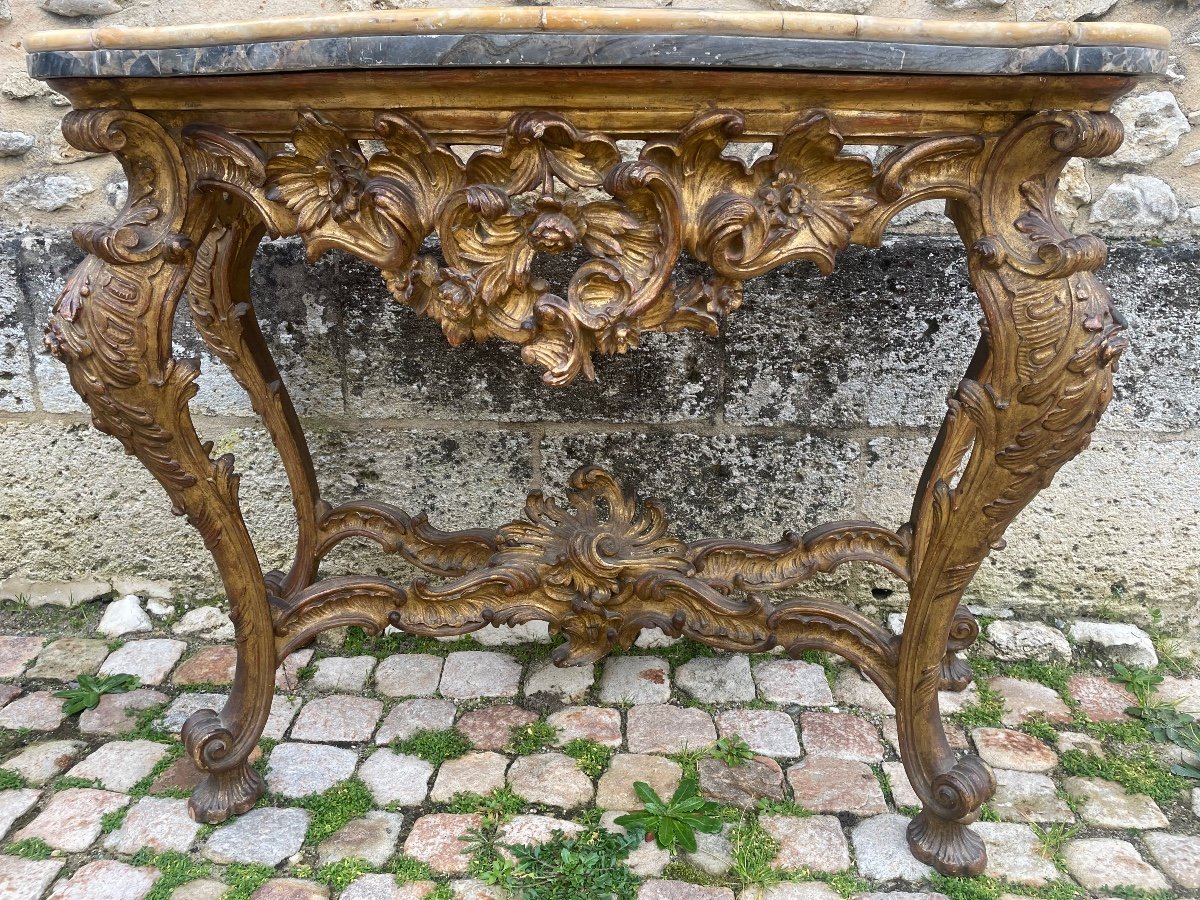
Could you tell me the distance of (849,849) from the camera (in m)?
1.62

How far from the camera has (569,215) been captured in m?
1.27

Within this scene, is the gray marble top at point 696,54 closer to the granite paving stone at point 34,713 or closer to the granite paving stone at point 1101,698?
the granite paving stone at point 1101,698

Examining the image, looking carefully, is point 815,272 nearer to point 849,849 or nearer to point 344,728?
point 849,849

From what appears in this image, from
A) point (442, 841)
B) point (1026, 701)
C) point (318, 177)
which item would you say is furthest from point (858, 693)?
point (318, 177)

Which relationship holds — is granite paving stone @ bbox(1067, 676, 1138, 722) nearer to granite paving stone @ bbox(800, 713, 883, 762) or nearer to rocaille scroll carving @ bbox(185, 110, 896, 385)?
granite paving stone @ bbox(800, 713, 883, 762)

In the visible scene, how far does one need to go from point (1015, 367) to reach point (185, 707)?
1928 mm

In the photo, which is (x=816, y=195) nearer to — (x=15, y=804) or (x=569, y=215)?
(x=569, y=215)

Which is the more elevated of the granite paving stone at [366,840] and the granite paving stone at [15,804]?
the granite paving stone at [15,804]

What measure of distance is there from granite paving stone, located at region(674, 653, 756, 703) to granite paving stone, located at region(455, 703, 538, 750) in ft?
1.30

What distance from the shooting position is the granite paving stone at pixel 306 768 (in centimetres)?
178

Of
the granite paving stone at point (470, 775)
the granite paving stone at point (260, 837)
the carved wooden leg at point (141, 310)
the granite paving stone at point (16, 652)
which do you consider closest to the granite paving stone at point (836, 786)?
the granite paving stone at point (470, 775)

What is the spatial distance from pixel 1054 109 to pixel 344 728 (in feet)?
5.98

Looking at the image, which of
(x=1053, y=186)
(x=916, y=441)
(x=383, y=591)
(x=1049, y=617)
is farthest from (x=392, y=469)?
(x=1049, y=617)

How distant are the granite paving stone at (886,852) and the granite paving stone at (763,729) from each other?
24cm
